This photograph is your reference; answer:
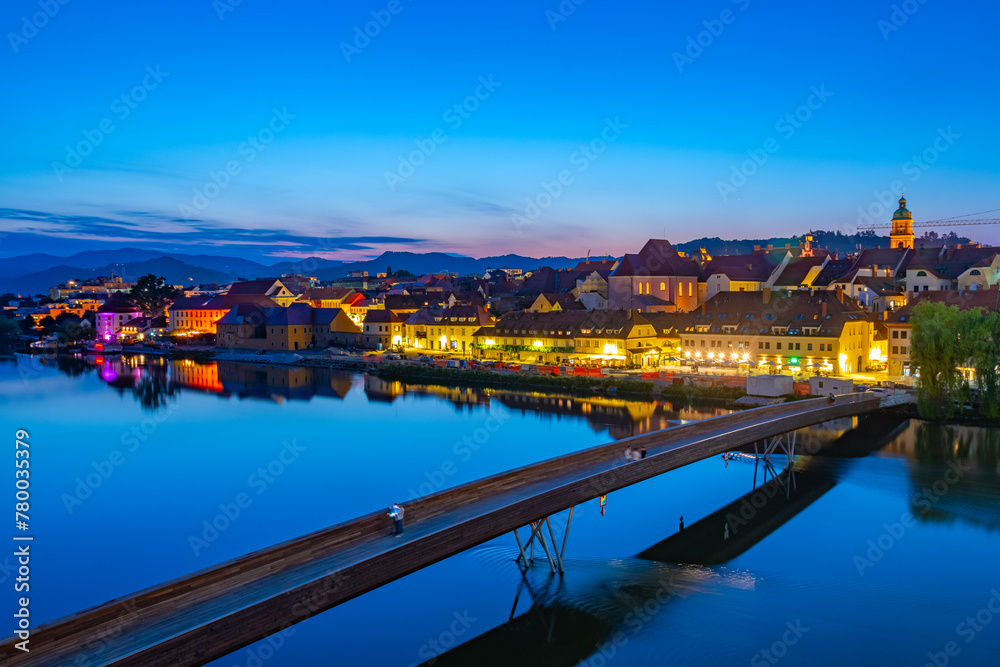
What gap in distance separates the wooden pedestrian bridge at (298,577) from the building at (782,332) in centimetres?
1873

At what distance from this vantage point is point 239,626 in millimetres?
5777

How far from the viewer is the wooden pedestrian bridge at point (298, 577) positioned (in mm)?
5516

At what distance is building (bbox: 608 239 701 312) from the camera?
40.3 meters

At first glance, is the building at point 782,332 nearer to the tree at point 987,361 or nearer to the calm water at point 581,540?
the tree at point 987,361

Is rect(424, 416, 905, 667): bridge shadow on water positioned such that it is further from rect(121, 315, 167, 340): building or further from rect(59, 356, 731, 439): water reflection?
rect(121, 315, 167, 340): building

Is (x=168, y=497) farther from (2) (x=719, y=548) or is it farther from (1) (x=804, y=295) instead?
(1) (x=804, y=295)

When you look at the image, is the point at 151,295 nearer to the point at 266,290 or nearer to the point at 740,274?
the point at 266,290

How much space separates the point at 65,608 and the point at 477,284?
Result: 58.4 meters

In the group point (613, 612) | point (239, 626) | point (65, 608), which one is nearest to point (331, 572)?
point (239, 626)

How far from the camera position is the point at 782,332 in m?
28.2

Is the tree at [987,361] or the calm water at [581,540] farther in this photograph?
the tree at [987,361]

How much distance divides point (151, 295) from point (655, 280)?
53.9 meters

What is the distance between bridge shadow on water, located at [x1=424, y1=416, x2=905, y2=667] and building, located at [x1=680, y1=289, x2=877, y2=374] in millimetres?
14363

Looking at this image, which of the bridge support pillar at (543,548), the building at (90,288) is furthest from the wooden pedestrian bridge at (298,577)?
the building at (90,288)
